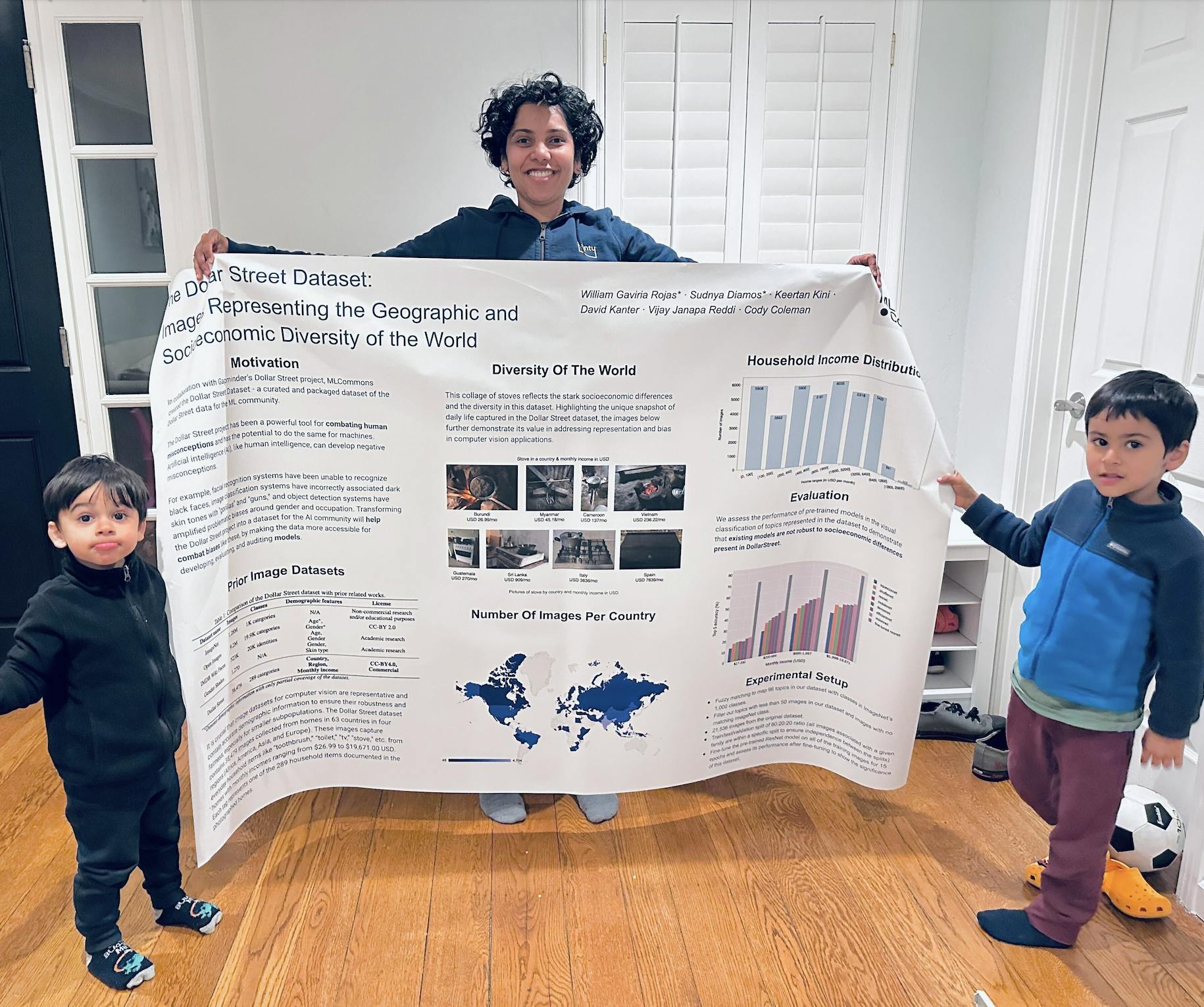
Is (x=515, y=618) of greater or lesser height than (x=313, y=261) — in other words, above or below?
below

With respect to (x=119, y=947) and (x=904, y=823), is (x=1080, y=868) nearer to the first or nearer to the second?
(x=904, y=823)

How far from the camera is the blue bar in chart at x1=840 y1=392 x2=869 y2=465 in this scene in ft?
6.34

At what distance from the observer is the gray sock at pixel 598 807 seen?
2.22m

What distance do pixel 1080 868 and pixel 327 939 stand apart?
58.3 inches

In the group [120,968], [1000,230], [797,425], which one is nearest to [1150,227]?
[1000,230]

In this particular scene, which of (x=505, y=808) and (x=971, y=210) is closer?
(x=505, y=808)

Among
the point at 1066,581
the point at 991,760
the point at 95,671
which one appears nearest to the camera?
the point at 95,671

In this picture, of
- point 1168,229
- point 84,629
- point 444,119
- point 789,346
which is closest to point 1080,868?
point 789,346

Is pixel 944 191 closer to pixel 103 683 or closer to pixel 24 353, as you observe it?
pixel 103 683

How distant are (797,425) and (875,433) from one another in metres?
0.17

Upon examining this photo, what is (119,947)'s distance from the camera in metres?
Result: 1.71

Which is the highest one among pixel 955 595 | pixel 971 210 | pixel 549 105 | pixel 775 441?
pixel 549 105

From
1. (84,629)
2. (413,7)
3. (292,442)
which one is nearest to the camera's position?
(84,629)

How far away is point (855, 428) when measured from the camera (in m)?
1.94
